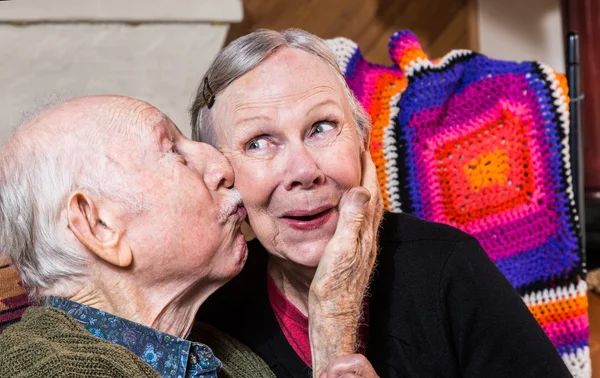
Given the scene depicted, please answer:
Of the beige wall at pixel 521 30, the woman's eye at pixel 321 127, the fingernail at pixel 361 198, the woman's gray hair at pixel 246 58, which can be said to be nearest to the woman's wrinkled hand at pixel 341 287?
Result: the fingernail at pixel 361 198

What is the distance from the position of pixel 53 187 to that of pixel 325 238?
1.64ft

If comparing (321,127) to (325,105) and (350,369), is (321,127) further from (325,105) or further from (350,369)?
(350,369)

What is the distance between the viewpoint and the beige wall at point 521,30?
3.63m

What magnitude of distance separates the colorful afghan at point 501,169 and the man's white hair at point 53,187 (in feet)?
3.20

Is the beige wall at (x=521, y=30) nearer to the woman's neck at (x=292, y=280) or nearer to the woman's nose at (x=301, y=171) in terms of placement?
the woman's neck at (x=292, y=280)

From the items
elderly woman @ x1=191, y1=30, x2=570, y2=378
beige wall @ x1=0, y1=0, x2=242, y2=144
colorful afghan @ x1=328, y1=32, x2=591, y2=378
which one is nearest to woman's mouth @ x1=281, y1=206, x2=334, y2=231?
elderly woman @ x1=191, y1=30, x2=570, y2=378

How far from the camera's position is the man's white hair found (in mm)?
1196

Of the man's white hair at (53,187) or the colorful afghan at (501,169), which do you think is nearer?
the man's white hair at (53,187)

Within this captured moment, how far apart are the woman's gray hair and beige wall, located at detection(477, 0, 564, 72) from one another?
7.66 ft

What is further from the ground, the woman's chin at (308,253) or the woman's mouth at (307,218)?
the woman's mouth at (307,218)

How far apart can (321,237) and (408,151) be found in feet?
2.16

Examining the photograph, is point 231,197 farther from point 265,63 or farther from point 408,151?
point 408,151

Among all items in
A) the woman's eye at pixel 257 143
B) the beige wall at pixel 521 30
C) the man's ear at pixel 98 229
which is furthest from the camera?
the beige wall at pixel 521 30

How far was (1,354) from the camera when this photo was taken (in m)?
1.12
